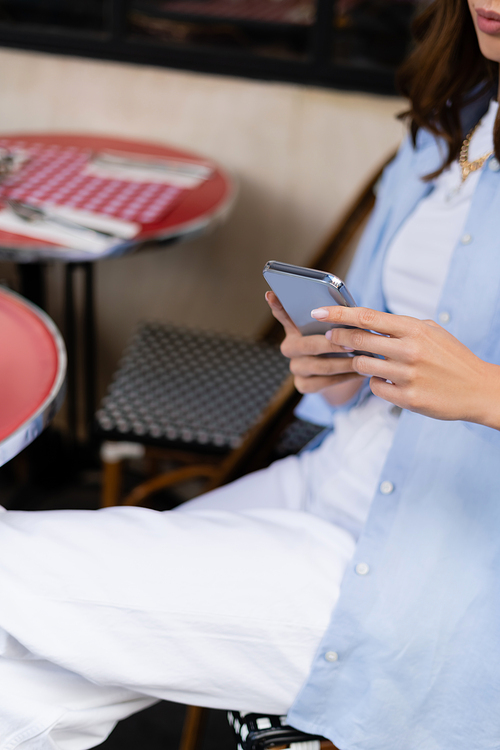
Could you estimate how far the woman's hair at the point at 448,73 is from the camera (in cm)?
99

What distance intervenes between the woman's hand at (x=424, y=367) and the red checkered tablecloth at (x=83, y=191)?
88cm

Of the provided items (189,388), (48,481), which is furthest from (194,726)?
(48,481)

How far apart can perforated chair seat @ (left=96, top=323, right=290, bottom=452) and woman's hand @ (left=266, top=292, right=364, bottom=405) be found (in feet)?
1.27

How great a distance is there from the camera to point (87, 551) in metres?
0.77

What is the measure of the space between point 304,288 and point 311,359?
218 mm

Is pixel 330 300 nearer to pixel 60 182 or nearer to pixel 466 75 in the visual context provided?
pixel 466 75

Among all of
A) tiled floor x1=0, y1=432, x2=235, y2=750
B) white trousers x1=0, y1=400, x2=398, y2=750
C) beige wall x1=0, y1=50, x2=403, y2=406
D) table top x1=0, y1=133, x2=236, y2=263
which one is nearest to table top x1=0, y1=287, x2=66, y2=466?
white trousers x1=0, y1=400, x2=398, y2=750

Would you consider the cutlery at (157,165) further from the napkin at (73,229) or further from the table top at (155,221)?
the napkin at (73,229)

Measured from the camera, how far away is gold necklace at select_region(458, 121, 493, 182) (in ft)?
3.10

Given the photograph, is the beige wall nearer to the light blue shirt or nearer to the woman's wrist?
the light blue shirt

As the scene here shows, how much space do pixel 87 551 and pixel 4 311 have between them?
418 millimetres

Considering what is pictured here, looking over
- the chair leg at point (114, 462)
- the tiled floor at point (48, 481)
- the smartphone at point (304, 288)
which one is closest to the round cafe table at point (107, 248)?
the tiled floor at point (48, 481)

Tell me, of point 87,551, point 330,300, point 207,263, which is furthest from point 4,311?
point 207,263

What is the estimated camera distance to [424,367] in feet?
2.13
